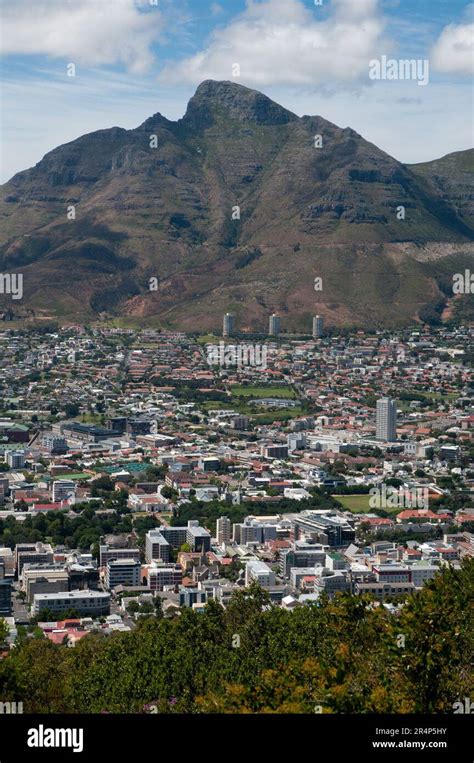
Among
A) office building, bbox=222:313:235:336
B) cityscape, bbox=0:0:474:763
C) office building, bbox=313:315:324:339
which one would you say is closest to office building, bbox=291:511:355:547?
cityscape, bbox=0:0:474:763

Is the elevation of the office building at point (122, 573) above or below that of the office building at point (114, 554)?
below

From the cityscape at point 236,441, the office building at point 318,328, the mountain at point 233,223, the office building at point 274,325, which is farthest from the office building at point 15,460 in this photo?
the office building at point 274,325

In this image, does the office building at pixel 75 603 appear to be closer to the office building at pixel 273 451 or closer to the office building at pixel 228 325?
the office building at pixel 273 451
